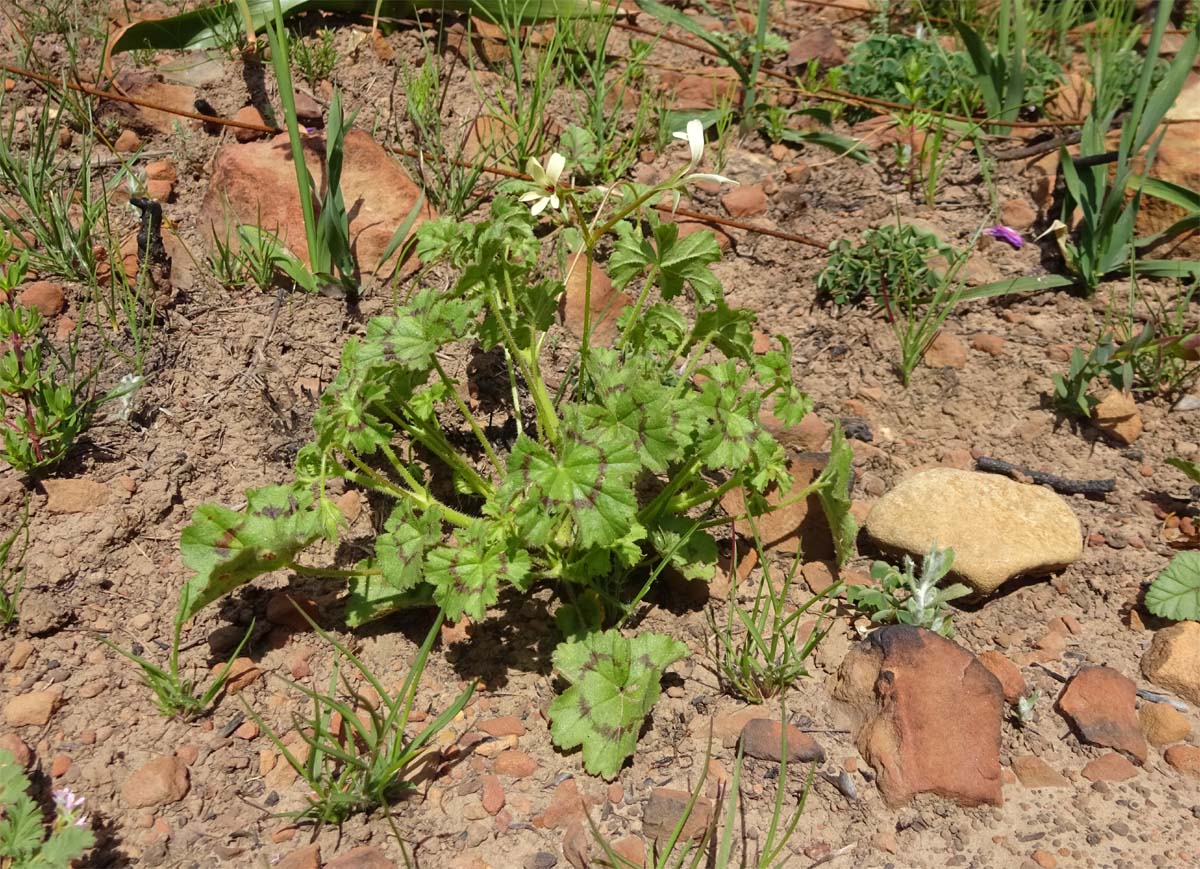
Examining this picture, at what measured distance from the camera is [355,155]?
3.22 metres

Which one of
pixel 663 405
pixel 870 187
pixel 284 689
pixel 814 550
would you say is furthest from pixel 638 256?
pixel 870 187

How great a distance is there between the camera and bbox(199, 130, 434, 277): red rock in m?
3.09

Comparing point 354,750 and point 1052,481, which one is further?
point 1052,481

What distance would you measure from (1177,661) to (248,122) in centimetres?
302

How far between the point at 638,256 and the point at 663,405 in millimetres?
512

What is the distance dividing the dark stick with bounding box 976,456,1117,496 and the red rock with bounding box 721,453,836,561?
51 centimetres

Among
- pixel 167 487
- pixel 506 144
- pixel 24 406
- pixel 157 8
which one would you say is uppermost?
pixel 157 8

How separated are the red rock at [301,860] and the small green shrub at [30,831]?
33cm

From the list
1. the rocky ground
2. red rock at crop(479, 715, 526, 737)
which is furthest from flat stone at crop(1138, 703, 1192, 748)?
red rock at crop(479, 715, 526, 737)

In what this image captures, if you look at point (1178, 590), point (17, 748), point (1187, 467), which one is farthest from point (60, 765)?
point (1187, 467)

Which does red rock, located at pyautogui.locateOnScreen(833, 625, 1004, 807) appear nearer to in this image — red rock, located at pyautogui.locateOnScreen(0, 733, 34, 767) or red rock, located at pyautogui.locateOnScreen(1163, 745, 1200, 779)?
red rock, located at pyautogui.locateOnScreen(1163, 745, 1200, 779)

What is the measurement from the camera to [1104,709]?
221cm

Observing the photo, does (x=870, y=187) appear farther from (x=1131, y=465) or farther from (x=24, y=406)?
(x=24, y=406)

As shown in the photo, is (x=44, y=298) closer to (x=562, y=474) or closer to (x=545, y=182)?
(x=545, y=182)
